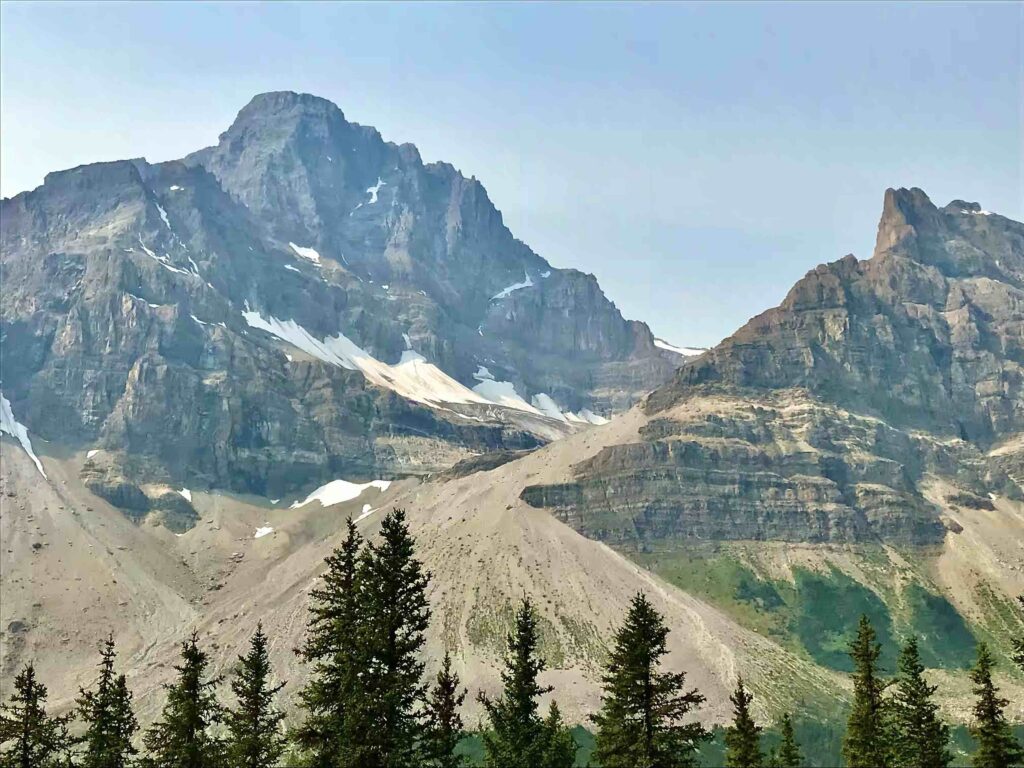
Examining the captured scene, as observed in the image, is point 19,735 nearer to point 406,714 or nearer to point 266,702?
point 266,702

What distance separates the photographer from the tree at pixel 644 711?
147 feet

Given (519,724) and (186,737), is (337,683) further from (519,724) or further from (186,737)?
(519,724)

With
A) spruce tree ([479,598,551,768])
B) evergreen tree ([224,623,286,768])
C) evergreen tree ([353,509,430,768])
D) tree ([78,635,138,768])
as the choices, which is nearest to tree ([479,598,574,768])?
spruce tree ([479,598,551,768])

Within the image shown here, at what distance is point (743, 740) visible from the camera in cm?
6294

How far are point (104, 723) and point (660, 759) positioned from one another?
95.1 ft

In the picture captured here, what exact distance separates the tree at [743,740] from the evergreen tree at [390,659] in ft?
83.8

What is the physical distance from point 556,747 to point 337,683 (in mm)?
24297

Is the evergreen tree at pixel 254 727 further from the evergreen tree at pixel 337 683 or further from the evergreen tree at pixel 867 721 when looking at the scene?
the evergreen tree at pixel 867 721

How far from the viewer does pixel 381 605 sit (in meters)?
41.6

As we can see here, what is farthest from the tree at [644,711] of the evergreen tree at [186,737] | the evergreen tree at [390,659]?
the evergreen tree at [186,737]

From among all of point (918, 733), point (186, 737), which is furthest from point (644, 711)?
point (186, 737)

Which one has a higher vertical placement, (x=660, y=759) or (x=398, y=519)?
(x=398, y=519)

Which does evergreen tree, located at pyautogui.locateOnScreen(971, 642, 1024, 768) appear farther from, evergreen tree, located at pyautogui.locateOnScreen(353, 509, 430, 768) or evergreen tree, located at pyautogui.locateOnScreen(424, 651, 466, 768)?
evergreen tree, located at pyautogui.locateOnScreen(353, 509, 430, 768)

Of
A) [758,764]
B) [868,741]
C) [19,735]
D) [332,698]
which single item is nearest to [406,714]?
[332,698]
